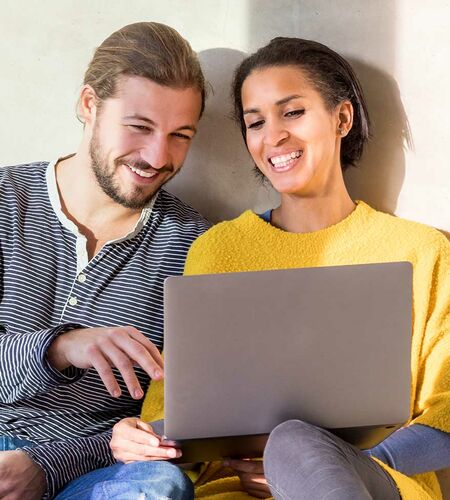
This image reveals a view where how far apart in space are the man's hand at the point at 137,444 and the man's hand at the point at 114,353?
9cm

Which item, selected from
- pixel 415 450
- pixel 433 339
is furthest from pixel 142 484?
pixel 433 339

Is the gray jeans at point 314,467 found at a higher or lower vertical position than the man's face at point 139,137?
lower

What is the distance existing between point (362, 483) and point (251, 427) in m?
0.18

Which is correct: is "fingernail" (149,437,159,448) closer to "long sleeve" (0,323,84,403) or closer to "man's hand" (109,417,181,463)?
"man's hand" (109,417,181,463)

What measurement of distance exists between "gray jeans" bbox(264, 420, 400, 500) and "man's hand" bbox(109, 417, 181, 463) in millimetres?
194

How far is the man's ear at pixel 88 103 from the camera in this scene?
6.68ft

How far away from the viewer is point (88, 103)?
2.06 meters

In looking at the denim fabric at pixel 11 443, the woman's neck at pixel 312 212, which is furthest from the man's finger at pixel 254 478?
the woman's neck at pixel 312 212

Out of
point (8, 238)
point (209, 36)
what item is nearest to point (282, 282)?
point (8, 238)

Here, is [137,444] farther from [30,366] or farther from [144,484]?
[30,366]

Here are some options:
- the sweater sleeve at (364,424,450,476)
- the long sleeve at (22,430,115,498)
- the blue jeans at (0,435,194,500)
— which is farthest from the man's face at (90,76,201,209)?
the sweater sleeve at (364,424,450,476)

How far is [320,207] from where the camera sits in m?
1.92

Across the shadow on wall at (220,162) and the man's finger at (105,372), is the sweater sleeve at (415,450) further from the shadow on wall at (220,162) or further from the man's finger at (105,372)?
the shadow on wall at (220,162)

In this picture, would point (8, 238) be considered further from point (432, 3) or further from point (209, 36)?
point (432, 3)
